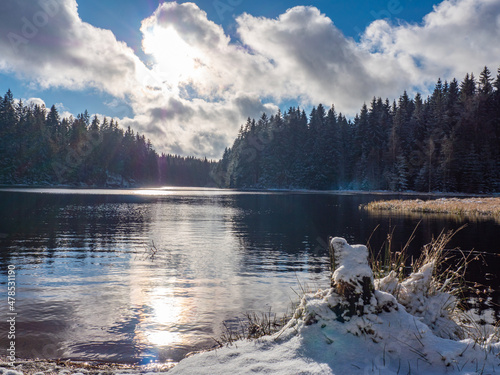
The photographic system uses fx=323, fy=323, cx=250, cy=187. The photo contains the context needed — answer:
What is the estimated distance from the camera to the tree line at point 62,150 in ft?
390

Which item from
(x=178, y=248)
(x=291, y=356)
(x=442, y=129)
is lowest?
(x=178, y=248)

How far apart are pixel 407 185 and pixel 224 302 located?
9116cm

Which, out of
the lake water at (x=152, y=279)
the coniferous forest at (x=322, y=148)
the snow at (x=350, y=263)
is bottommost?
the lake water at (x=152, y=279)

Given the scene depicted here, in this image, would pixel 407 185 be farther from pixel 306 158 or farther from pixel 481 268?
pixel 481 268

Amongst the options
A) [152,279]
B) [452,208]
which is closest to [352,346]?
[152,279]

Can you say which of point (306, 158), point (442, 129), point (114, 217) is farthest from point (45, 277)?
point (306, 158)

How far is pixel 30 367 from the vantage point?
549 centimetres

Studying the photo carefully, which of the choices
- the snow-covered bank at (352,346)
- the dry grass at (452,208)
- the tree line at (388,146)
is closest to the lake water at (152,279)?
the snow-covered bank at (352,346)

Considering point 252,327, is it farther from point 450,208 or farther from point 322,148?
point 322,148

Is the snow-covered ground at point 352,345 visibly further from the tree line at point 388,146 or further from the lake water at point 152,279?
the tree line at point 388,146

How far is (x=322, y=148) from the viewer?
408 feet

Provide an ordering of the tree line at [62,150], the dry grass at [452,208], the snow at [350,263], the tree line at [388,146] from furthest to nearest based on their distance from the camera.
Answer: the tree line at [62,150] < the tree line at [388,146] < the dry grass at [452,208] < the snow at [350,263]

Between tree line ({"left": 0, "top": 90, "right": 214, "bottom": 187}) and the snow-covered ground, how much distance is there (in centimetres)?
→ 13786

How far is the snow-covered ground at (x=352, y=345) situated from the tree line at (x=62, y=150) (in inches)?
5428
